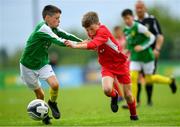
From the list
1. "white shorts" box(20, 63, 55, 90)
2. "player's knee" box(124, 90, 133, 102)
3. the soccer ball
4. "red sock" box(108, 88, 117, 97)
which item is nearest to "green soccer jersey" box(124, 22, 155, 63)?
"player's knee" box(124, 90, 133, 102)

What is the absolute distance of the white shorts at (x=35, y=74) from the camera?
502 inches

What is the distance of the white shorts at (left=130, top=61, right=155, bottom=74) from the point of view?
17266mm

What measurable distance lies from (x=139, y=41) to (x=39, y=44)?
5173 mm

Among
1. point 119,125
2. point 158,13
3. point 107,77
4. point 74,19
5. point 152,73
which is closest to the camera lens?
point 119,125

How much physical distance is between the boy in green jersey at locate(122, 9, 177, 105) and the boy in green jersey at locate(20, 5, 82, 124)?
404cm

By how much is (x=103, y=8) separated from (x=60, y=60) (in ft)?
12.5

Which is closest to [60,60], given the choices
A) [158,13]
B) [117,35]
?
[117,35]

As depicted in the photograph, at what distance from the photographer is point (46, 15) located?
41.0 ft

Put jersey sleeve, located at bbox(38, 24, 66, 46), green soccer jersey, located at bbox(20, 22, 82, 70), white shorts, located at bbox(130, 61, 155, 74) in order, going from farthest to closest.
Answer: white shorts, located at bbox(130, 61, 155, 74) < green soccer jersey, located at bbox(20, 22, 82, 70) < jersey sleeve, located at bbox(38, 24, 66, 46)

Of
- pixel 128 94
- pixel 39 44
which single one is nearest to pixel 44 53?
pixel 39 44

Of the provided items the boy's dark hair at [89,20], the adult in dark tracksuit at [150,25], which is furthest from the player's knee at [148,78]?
the boy's dark hair at [89,20]

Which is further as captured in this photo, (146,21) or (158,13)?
(158,13)

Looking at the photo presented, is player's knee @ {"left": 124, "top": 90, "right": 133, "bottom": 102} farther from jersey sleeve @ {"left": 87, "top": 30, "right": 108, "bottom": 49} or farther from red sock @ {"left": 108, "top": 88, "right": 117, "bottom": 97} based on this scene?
jersey sleeve @ {"left": 87, "top": 30, "right": 108, "bottom": 49}

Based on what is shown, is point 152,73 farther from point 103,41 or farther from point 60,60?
point 60,60
